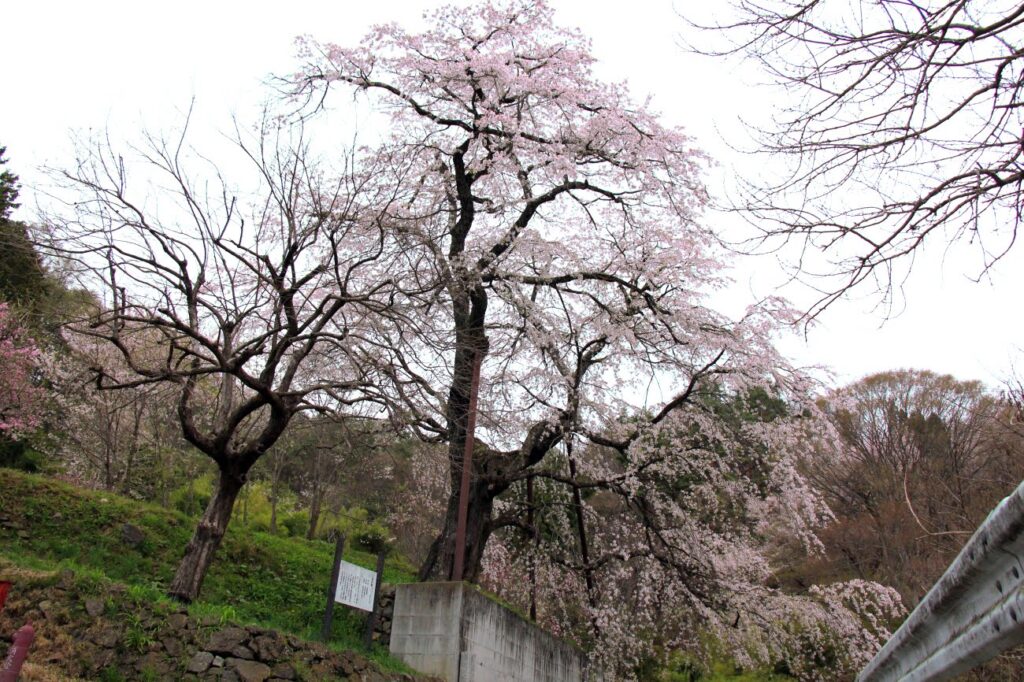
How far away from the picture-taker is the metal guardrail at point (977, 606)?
1.78 m

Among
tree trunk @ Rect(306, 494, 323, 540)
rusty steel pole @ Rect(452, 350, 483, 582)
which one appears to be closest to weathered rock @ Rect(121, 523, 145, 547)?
rusty steel pole @ Rect(452, 350, 483, 582)

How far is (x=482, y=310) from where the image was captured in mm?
12328

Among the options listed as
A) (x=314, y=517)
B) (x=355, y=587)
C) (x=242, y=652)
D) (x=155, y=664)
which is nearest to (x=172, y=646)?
(x=155, y=664)

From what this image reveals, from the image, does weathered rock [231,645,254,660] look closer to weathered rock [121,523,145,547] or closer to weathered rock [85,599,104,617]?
weathered rock [85,599,104,617]

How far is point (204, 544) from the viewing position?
28.9 feet

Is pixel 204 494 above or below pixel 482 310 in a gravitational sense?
below

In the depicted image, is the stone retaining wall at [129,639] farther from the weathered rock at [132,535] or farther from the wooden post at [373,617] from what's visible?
the weathered rock at [132,535]

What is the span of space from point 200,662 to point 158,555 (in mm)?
3690

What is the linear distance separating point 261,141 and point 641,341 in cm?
685

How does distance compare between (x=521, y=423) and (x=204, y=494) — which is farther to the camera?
(x=204, y=494)

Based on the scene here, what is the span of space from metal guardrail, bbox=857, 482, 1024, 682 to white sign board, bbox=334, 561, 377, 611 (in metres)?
7.69

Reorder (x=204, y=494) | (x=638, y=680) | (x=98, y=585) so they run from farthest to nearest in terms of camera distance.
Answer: (x=204, y=494) < (x=638, y=680) < (x=98, y=585)

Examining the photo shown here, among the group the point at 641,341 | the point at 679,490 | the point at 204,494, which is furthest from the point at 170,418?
the point at 679,490

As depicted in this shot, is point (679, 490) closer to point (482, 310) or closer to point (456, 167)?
point (482, 310)
